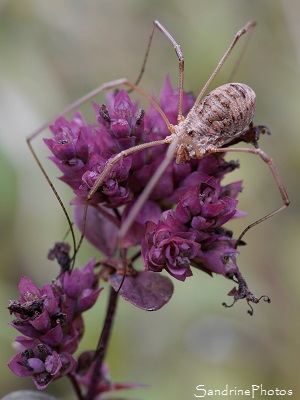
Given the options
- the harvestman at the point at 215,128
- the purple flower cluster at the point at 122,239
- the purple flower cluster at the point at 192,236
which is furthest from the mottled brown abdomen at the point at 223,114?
the purple flower cluster at the point at 192,236

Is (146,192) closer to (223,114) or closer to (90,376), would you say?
(223,114)

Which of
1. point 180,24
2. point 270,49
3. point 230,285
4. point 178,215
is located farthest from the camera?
point 180,24

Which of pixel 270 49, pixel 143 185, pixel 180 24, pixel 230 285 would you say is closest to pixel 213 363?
pixel 230 285

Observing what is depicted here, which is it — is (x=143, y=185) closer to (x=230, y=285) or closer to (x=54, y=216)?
(x=230, y=285)

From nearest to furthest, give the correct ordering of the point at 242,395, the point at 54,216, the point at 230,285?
the point at 242,395, the point at 230,285, the point at 54,216

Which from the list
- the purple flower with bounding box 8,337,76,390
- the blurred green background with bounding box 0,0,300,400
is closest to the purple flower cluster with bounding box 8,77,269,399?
the purple flower with bounding box 8,337,76,390

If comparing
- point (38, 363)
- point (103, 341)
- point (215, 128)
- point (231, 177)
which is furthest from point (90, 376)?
point (231, 177)

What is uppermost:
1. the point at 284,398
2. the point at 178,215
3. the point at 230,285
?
the point at 178,215

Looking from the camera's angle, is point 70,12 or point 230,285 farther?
point 70,12
